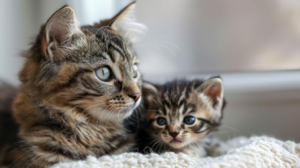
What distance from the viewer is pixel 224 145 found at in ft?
4.70

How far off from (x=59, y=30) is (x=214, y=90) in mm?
720

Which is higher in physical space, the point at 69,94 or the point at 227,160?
the point at 69,94

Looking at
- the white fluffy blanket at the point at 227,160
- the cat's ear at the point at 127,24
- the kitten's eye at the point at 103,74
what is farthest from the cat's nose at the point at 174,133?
the cat's ear at the point at 127,24

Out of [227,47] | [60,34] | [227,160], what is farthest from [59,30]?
[227,47]

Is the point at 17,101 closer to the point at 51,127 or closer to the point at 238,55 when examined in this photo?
the point at 51,127

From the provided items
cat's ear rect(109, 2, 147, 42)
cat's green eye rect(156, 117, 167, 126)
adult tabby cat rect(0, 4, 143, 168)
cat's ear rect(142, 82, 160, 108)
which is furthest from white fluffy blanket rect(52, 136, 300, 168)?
cat's ear rect(109, 2, 147, 42)

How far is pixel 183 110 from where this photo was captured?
1248 millimetres

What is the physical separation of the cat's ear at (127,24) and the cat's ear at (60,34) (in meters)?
0.24

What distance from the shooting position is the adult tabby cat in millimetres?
1046

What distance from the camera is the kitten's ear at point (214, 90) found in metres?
1.30

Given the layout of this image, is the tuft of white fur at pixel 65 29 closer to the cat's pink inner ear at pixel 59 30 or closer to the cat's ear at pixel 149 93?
the cat's pink inner ear at pixel 59 30

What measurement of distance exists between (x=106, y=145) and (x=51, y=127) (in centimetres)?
22

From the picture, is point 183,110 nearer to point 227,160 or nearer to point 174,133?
point 174,133

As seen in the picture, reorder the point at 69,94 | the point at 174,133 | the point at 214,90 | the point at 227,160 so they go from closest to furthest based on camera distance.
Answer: the point at 227,160
the point at 69,94
the point at 174,133
the point at 214,90
